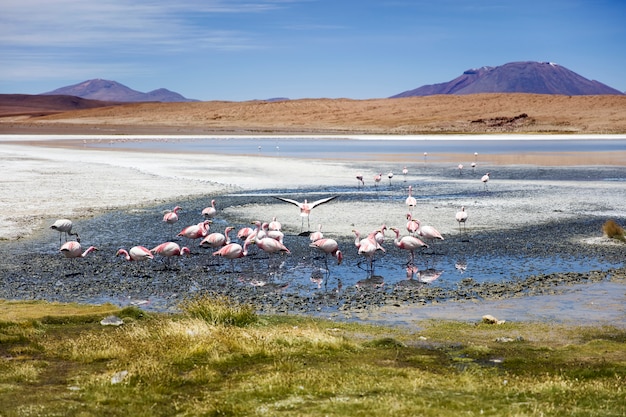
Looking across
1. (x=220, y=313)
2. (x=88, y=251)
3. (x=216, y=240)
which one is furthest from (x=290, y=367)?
(x=88, y=251)

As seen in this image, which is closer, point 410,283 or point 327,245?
point 410,283

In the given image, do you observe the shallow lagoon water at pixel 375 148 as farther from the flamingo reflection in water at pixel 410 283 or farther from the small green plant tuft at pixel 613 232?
the flamingo reflection in water at pixel 410 283

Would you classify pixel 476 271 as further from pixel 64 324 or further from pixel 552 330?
pixel 64 324

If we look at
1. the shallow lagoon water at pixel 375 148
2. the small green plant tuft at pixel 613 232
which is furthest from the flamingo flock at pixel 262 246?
the shallow lagoon water at pixel 375 148

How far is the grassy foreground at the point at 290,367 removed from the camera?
7125mm

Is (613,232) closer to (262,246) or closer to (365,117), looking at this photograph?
(262,246)

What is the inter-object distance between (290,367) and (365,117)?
140052 millimetres

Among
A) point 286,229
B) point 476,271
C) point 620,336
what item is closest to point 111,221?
point 286,229

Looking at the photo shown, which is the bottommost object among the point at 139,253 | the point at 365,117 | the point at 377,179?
the point at 139,253

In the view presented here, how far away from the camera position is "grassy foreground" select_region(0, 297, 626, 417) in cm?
712

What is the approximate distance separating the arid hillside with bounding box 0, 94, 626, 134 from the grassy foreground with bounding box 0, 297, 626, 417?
3838 inches

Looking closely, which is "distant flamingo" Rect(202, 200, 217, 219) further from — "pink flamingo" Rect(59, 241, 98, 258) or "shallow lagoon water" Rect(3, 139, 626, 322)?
"pink flamingo" Rect(59, 241, 98, 258)

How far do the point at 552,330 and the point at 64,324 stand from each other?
23.3 ft

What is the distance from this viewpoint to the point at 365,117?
147m
